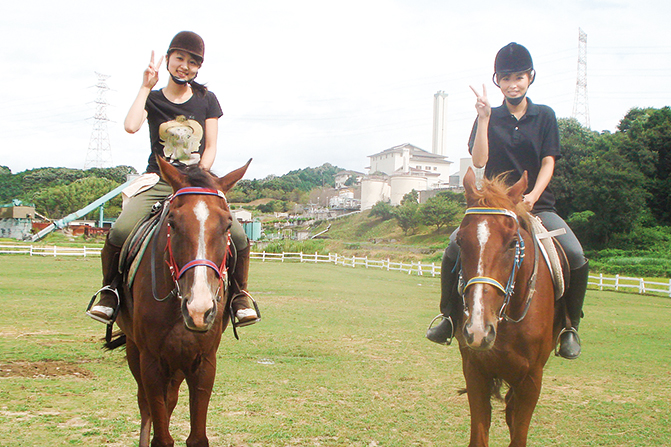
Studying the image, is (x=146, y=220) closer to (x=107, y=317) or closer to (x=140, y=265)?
(x=140, y=265)

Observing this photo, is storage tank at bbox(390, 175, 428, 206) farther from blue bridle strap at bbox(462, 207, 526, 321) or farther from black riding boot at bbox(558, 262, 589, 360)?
blue bridle strap at bbox(462, 207, 526, 321)

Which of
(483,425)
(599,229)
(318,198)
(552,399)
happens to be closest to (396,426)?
(483,425)

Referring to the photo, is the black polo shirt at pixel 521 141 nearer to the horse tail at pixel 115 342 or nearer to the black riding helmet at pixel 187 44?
the black riding helmet at pixel 187 44

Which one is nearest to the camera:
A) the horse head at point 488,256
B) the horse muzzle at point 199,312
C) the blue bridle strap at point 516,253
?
the horse muzzle at point 199,312

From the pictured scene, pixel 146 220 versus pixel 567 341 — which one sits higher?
pixel 146 220

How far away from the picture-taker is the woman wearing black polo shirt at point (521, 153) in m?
3.67

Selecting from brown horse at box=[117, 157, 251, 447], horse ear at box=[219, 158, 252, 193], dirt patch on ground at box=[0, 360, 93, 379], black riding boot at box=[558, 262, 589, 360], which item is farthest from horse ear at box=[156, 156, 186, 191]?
dirt patch on ground at box=[0, 360, 93, 379]

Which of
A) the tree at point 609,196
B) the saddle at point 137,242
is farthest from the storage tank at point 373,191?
the saddle at point 137,242

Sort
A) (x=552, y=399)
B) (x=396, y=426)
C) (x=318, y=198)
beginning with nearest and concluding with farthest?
(x=396, y=426)
(x=552, y=399)
(x=318, y=198)

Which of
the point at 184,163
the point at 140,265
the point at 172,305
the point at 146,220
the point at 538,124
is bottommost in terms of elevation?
the point at 172,305

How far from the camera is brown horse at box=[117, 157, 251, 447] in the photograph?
2807 millimetres

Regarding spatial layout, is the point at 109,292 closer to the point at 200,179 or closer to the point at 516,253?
the point at 200,179

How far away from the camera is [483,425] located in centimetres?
320

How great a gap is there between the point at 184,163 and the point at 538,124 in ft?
9.53
